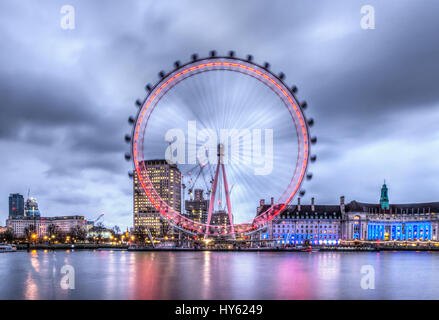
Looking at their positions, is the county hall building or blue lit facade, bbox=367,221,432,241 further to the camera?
the county hall building

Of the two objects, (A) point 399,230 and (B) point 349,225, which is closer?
(B) point 349,225

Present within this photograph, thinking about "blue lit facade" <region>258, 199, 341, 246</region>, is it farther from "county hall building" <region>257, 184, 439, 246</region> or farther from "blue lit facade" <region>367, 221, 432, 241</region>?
"blue lit facade" <region>367, 221, 432, 241</region>

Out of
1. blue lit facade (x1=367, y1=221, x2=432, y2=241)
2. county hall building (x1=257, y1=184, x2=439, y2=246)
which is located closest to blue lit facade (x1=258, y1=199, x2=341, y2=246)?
county hall building (x1=257, y1=184, x2=439, y2=246)

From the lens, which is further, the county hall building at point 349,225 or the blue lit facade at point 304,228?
the blue lit facade at point 304,228

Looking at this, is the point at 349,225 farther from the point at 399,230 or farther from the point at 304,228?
the point at 399,230

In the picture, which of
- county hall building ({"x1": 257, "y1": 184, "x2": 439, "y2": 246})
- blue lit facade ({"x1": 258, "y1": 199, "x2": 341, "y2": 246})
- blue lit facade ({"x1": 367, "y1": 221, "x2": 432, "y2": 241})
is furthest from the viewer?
blue lit facade ({"x1": 258, "y1": 199, "x2": 341, "y2": 246})

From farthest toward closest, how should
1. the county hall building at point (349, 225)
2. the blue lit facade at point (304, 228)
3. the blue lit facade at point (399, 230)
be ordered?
the blue lit facade at point (304, 228)
the county hall building at point (349, 225)
the blue lit facade at point (399, 230)

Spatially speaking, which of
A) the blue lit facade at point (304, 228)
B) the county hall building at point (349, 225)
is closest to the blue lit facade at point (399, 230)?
the county hall building at point (349, 225)

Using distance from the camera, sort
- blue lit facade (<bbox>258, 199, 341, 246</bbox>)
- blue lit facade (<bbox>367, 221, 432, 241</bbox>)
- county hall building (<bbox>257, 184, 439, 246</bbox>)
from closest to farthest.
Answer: blue lit facade (<bbox>367, 221, 432, 241</bbox>) < county hall building (<bbox>257, 184, 439, 246</bbox>) < blue lit facade (<bbox>258, 199, 341, 246</bbox>)

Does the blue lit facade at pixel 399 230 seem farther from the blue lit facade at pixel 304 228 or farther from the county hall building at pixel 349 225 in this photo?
the blue lit facade at pixel 304 228

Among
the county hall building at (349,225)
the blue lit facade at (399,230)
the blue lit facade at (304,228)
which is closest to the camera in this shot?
the blue lit facade at (399,230)

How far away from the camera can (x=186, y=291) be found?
29625mm

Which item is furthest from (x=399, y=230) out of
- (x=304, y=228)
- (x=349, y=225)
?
(x=304, y=228)
